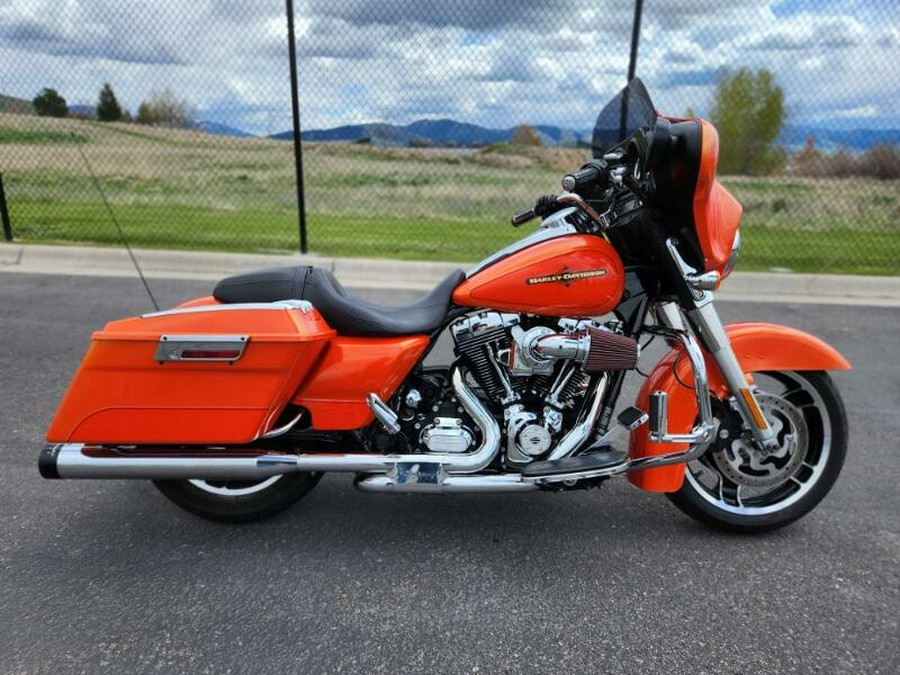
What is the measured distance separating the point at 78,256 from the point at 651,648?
6.95 metres

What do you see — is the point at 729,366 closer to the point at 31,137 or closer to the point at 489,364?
the point at 489,364

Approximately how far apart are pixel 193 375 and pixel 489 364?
106 cm

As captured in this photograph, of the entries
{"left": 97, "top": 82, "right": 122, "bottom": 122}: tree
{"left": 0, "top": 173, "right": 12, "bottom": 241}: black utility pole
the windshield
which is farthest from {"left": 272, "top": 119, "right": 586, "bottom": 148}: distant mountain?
the windshield

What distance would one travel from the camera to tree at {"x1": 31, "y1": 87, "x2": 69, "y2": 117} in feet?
22.8

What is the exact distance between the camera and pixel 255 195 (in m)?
9.56

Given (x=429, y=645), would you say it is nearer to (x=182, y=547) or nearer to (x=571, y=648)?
(x=571, y=648)

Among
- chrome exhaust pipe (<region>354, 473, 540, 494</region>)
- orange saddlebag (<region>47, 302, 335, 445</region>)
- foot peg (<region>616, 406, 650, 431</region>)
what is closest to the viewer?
orange saddlebag (<region>47, 302, 335, 445</region>)

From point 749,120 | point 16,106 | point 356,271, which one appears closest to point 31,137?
point 16,106

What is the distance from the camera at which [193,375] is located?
240 centimetres

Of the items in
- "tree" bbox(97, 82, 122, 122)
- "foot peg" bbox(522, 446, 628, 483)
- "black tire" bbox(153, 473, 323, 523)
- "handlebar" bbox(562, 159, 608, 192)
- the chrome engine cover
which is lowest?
"black tire" bbox(153, 473, 323, 523)

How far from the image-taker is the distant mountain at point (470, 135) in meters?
6.33

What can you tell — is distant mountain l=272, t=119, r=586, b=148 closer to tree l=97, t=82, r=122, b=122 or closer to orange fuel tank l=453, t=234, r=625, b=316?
tree l=97, t=82, r=122, b=122

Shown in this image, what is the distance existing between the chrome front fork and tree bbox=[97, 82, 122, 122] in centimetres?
664

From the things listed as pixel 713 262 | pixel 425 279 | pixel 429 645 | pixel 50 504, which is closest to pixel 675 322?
pixel 713 262
